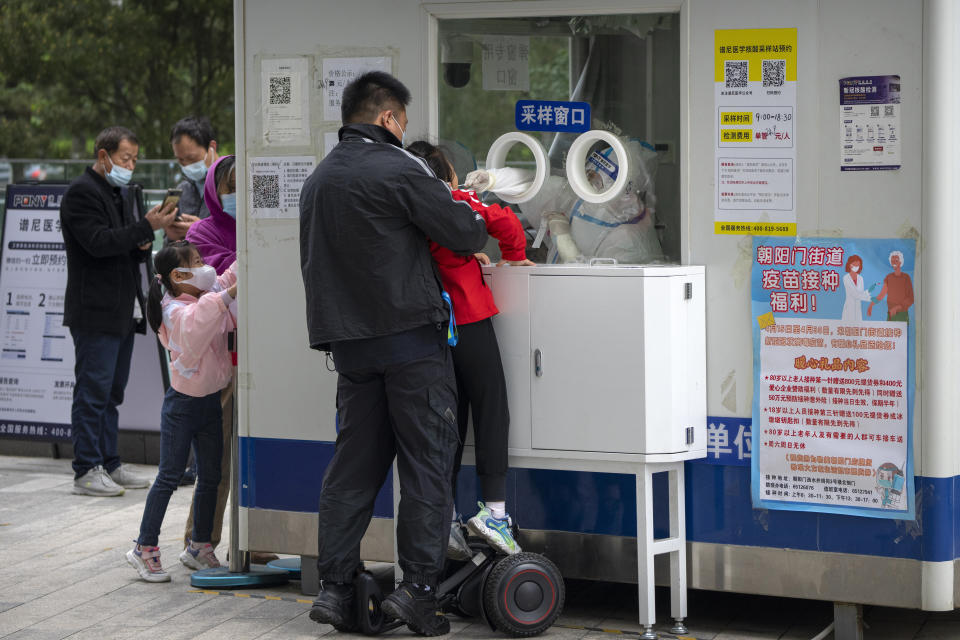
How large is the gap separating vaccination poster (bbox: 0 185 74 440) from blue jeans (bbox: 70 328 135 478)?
761mm

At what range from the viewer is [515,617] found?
482cm

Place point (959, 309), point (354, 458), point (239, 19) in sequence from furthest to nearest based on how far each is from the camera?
point (239, 19) → point (354, 458) → point (959, 309)

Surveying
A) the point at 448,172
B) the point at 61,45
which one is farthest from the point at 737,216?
the point at 61,45

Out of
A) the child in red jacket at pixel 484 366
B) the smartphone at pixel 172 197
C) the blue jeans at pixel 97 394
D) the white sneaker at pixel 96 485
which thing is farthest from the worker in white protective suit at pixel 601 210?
the white sneaker at pixel 96 485

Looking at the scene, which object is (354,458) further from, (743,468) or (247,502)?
(743,468)

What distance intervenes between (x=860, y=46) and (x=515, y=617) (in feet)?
7.29

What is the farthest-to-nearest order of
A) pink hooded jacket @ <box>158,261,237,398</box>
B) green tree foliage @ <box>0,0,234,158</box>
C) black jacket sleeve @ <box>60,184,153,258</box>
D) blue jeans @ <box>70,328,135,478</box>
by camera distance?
green tree foliage @ <box>0,0,234,158</box> → blue jeans @ <box>70,328,135,478</box> → black jacket sleeve @ <box>60,184,153,258</box> → pink hooded jacket @ <box>158,261,237,398</box>

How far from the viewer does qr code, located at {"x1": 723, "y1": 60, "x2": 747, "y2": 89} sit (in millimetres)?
4832

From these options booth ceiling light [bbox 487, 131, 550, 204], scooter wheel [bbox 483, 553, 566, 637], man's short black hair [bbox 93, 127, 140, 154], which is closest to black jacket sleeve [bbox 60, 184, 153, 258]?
man's short black hair [bbox 93, 127, 140, 154]

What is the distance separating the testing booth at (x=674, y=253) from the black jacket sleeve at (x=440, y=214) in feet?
1.16

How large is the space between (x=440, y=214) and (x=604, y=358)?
0.75m

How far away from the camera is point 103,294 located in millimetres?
7410

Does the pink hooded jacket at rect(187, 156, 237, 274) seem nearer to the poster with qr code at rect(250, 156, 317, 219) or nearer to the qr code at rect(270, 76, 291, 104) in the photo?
the poster with qr code at rect(250, 156, 317, 219)

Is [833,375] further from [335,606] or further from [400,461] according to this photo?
[335,606]
